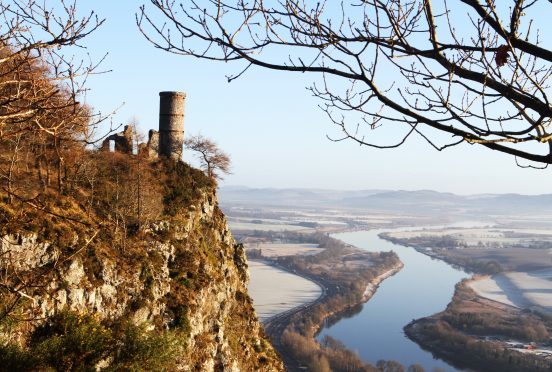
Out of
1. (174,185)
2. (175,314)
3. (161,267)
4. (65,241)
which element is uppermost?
(174,185)

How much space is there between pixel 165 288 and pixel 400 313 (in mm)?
56243

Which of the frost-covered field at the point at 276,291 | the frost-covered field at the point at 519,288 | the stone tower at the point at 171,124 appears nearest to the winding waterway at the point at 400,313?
the frost-covered field at the point at 519,288

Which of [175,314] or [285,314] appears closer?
[175,314]

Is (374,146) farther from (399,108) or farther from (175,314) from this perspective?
(175,314)

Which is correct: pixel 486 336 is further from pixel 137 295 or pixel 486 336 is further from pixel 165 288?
pixel 137 295

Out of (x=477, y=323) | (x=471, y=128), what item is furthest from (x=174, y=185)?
(x=477, y=323)

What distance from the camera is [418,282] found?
278 ft

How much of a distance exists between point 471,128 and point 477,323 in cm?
6343

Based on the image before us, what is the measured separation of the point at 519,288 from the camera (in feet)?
273

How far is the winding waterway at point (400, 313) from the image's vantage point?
Result: 173 ft

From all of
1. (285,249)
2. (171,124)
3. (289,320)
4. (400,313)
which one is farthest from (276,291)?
(171,124)

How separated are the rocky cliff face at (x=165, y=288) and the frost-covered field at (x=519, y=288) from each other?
62362 millimetres

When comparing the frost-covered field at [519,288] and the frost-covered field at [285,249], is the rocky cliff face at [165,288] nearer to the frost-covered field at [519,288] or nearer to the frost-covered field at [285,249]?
the frost-covered field at [519,288]

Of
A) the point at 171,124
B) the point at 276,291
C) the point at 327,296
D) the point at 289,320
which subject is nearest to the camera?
the point at 171,124
